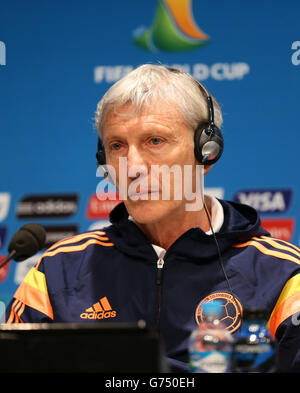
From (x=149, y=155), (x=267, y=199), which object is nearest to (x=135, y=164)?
(x=149, y=155)

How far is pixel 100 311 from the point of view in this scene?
5.18ft

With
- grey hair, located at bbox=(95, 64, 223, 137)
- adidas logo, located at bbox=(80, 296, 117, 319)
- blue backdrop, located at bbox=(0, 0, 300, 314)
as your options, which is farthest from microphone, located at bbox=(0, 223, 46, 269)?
blue backdrop, located at bbox=(0, 0, 300, 314)

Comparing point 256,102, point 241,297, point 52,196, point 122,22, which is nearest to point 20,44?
point 122,22

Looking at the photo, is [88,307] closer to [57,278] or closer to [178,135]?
[57,278]

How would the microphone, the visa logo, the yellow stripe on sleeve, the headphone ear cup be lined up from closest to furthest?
the microphone < the yellow stripe on sleeve < the headphone ear cup < the visa logo

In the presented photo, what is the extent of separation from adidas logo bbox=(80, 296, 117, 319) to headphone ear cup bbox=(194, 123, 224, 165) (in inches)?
19.6

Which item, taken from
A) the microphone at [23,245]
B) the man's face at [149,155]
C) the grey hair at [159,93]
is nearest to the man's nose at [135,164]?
the man's face at [149,155]

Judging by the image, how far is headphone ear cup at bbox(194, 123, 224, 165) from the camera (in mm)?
1623

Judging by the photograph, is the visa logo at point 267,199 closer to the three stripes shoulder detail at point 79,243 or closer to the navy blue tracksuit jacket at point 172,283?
the navy blue tracksuit jacket at point 172,283

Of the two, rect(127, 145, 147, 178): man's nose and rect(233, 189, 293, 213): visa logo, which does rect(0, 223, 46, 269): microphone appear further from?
rect(233, 189, 293, 213): visa logo

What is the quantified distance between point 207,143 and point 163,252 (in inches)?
13.5

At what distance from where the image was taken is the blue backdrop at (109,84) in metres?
2.65

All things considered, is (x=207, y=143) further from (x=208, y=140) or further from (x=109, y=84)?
(x=109, y=84)

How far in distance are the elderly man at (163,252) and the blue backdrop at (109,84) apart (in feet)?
3.24
